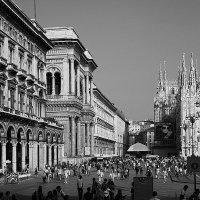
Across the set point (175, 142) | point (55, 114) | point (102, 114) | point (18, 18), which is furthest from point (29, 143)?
point (175, 142)

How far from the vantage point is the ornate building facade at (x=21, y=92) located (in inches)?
2159

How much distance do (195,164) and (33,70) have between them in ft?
147

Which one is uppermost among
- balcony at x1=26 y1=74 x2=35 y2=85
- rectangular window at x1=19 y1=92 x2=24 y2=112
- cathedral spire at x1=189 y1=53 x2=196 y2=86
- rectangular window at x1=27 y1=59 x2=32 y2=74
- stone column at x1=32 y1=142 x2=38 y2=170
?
cathedral spire at x1=189 y1=53 x2=196 y2=86

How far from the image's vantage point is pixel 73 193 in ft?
127

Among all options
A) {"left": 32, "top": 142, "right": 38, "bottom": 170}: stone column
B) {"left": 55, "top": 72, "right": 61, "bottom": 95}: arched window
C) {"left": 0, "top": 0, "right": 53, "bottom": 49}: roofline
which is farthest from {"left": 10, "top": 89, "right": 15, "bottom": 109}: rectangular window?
{"left": 55, "top": 72, "right": 61, "bottom": 95}: arched window

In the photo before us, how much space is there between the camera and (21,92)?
6128 centimetres

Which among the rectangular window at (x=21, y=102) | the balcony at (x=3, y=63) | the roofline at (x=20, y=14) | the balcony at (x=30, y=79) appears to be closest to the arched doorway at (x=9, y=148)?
the rectangular window at (x=21, y=102)

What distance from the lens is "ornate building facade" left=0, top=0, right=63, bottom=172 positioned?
Result: 54.8m

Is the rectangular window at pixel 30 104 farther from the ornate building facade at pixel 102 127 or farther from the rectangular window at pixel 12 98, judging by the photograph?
the ornate building facade at pixel 102 127

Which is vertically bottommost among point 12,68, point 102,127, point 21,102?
point 102,127

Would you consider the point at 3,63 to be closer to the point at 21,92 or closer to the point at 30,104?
the point at 21,92

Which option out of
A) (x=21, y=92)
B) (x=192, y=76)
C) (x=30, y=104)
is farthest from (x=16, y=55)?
(x=192, y=76)

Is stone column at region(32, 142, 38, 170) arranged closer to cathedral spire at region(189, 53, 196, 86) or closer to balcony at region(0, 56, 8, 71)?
balcony at region(0, 56, 8, 71)

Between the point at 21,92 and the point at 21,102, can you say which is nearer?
the point at 21,92
